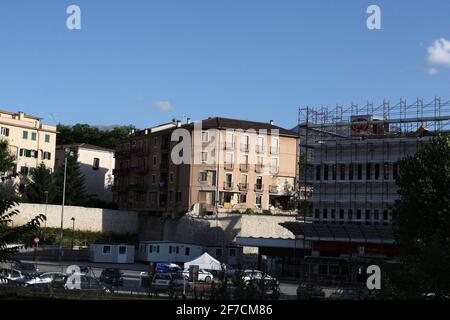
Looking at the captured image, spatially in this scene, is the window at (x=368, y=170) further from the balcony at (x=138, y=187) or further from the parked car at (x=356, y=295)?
the parked car at (x=356, y=295)

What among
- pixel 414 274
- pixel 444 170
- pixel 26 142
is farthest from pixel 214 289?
pixel 26 142

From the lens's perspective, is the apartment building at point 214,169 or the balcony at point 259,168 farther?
the balcony at point 259,168

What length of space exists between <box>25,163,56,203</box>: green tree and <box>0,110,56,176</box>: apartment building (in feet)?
20.5

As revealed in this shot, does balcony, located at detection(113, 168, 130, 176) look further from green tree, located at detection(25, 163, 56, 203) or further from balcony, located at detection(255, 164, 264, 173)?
balcony, located at detection(255, 164, 264, 173)

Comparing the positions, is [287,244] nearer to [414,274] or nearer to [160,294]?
[160,294]

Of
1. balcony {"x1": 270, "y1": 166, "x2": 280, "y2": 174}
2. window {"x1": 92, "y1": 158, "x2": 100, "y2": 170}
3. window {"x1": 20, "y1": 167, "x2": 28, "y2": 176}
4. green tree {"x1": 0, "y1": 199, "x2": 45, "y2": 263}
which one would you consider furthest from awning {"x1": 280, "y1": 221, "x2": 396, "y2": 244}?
window {"x1": 92, "y1": 158, "x2": 100, "y2": 170}

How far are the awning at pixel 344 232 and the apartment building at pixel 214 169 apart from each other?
67.8 feet

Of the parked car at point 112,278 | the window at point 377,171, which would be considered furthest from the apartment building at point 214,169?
the parked car at point 112,278

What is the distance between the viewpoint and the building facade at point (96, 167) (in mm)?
101625

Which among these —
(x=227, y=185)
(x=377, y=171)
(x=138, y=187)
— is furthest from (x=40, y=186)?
(x=377, y=171)

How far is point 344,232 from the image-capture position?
202 feet

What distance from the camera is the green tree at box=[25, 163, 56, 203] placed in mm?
84875

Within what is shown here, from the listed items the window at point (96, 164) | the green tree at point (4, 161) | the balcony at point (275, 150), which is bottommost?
the green tree at point (4, 161)

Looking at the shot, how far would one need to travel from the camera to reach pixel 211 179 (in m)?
84.7
